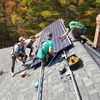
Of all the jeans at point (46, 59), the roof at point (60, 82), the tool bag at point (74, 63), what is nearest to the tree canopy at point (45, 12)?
the jeans at point (46, 59)

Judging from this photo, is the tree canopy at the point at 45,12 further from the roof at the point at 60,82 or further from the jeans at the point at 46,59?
the roof at the point at 60,82

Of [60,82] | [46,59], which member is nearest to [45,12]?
[46,59]

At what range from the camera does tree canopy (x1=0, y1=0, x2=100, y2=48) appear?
22961 millimetres

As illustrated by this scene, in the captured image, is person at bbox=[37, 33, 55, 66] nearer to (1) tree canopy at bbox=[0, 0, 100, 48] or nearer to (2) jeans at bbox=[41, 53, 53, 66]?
(2) jeans at bbox=[41, 53, 53, 66]

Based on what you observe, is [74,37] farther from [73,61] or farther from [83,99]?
[83,99]

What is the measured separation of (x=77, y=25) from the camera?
27.8 feet

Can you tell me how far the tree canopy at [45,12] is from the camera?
23.0 m

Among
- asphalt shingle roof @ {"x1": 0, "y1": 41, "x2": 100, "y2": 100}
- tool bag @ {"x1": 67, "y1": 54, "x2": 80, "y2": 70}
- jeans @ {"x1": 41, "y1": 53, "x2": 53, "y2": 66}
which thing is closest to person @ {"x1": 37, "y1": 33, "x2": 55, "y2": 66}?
jeans @ {"x1": 41, "y1": 53, "x2": 53, "y2": 66}

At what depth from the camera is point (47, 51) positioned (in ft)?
24.3

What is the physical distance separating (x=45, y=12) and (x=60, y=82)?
61.7 feet

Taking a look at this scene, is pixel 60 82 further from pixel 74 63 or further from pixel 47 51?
pixel 47 51

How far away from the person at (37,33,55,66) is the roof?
300 millimetres

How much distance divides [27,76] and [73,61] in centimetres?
282

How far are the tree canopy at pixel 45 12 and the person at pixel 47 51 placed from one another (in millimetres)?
14963
